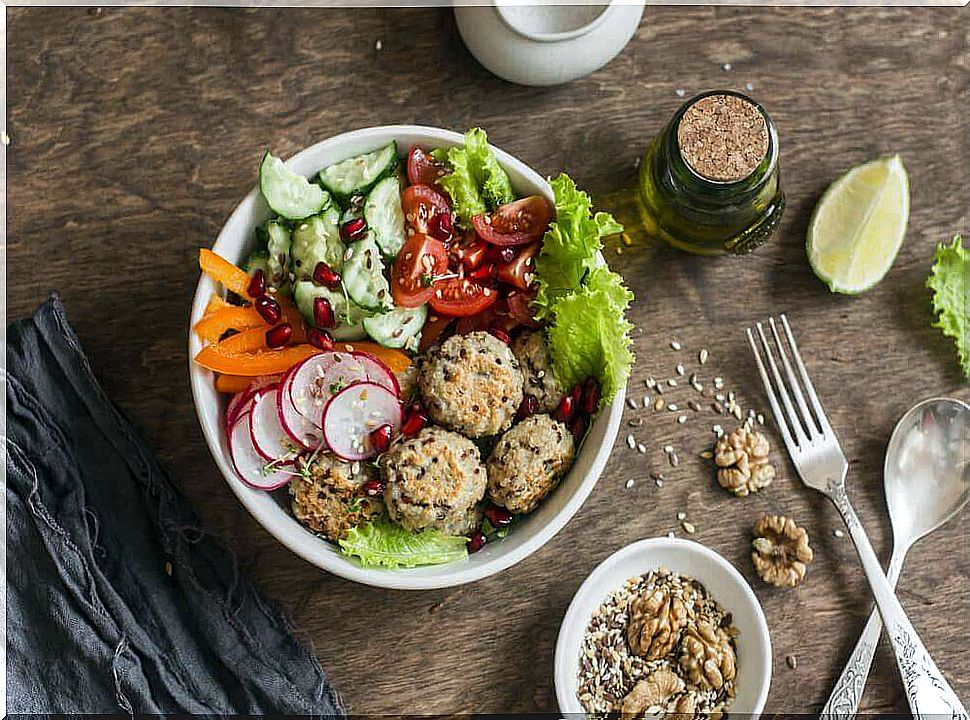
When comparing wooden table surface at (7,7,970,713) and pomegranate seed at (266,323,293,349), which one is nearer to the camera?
pomegranate seed at (266,323,293,349)

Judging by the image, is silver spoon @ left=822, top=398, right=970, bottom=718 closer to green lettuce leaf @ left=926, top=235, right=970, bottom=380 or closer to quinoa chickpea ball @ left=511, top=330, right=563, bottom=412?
green lettuce leaf @ left=926, top=235, right=970, bottom=380

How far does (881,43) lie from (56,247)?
2.26 metres

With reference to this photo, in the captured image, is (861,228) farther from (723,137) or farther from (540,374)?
(540,374)

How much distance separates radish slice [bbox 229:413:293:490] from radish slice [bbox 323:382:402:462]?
138mm

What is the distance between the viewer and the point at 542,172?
104 inches

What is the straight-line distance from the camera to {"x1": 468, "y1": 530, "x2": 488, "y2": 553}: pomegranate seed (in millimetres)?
2258

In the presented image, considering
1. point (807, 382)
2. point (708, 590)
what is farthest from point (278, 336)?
point (807, 382)

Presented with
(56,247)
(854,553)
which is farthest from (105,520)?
(854,553)

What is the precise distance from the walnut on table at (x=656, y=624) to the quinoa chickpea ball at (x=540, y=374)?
0.59m

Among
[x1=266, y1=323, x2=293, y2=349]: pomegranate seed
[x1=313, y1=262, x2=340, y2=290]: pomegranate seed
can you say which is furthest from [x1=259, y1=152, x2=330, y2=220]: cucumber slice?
[x1=266, y1=323, x2=293, y2=349]: pomegranate seed

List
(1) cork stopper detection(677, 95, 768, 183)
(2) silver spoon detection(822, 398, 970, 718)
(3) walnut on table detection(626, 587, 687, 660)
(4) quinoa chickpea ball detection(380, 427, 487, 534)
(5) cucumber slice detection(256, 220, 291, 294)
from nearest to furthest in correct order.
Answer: (4) quinoa chickpea ball detection(380, 427, 487, 534) < (5) cucumber slice detection(256, 220, 291, 294) < (1) cork stopper detection(677, 95, 768, 183) < (3) walnut on table detection(626, 587, 687, 660) < (2) silver spoon detection(822, 398, 970, 718)

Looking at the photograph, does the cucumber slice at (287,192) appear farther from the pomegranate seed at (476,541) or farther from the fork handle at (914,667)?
the fork handle at (914,667)

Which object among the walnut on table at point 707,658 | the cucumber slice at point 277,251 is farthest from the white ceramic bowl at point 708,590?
the cucumber slice at point 277,251

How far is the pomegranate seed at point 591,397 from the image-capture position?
2.27 metres
